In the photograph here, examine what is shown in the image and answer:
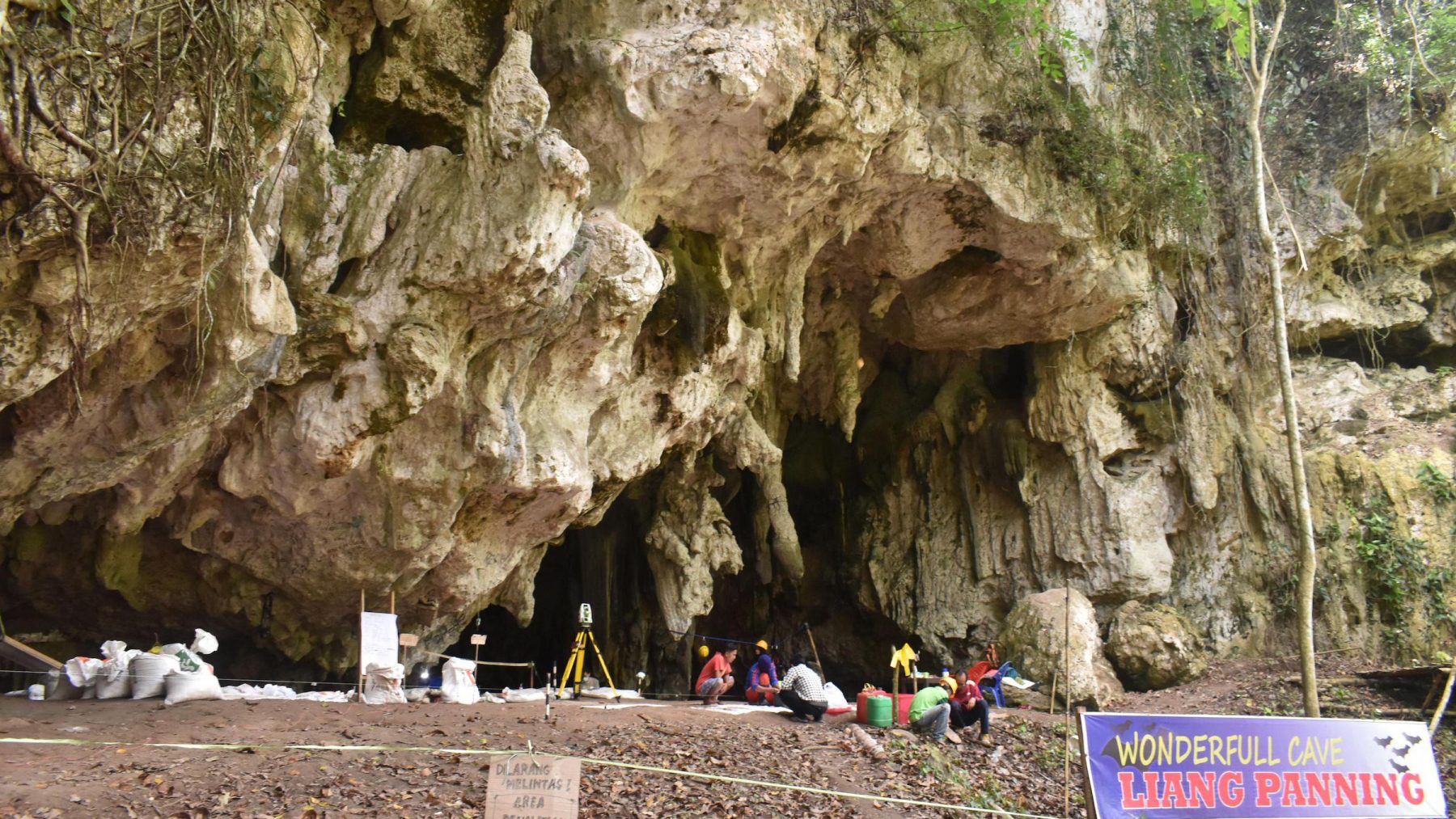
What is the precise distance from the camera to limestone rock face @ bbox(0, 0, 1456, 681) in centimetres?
643

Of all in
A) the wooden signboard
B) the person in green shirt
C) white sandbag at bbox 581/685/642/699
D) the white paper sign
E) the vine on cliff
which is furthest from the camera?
white sandbag at bbox 581/685/642/699

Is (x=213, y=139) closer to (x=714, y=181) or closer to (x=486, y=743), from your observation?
(x=486, y=743)

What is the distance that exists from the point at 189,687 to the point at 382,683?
5.26 feet

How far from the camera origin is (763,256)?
11.8 metres

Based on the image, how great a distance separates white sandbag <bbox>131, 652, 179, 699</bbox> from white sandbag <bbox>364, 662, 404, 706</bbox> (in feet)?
5.10

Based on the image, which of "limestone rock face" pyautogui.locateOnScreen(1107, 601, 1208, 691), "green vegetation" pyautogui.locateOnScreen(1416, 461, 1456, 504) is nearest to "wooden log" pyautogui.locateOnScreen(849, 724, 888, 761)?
"limestone rock face" pyautogui.locateOnScreen(1107, 601, 1208, 691)

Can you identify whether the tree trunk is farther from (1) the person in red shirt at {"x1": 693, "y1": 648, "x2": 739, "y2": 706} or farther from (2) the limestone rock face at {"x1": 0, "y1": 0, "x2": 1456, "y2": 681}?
(1) the person in red shirt at {"x1": 693, "y1": 648, "x2": 739, "y2": 706}

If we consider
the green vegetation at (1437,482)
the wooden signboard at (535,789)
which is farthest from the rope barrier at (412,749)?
the green vegetation at (1437,482)

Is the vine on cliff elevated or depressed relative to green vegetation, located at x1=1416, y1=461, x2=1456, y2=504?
elevated

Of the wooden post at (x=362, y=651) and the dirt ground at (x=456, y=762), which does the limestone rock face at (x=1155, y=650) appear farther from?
the wooden post at (x=362, y=651)

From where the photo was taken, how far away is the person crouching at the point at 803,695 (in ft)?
30.1

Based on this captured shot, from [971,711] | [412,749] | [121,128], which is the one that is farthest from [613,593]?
[121,128]

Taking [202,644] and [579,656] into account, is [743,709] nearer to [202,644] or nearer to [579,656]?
[579,656]

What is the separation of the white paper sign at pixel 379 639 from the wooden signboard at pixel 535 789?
14.5 feet
